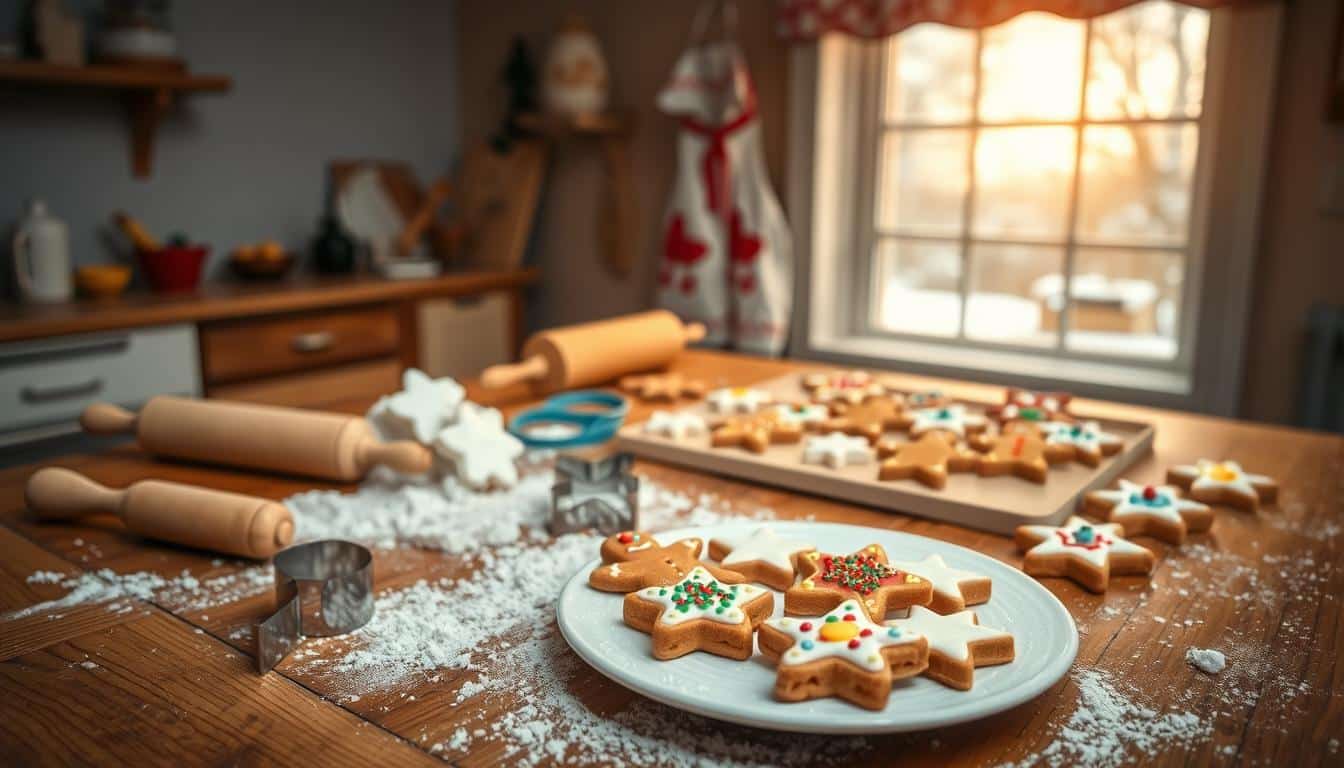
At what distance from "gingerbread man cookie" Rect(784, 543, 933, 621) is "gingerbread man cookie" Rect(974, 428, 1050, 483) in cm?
39

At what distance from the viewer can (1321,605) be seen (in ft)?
2.68

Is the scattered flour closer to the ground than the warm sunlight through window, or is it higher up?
closer to the ground

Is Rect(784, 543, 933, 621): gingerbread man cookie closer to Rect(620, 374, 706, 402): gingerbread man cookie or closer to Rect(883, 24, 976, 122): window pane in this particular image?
Rect(620, 374, 706, 402): gingerbread man cookie

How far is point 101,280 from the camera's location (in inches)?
99.3

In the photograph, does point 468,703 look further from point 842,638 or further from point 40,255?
point 40,255

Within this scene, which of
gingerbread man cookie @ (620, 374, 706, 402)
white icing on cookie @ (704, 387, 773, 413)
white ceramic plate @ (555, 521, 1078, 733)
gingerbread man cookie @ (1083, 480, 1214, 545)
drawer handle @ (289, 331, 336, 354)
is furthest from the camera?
drawer handle @ (289, 331, 336, 354)

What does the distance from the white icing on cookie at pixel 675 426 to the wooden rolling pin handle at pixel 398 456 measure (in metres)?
0.30

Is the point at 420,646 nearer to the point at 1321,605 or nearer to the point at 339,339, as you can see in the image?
the point at 1321,605

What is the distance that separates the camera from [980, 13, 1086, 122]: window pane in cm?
242

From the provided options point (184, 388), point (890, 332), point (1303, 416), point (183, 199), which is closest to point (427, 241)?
point (183, 199)

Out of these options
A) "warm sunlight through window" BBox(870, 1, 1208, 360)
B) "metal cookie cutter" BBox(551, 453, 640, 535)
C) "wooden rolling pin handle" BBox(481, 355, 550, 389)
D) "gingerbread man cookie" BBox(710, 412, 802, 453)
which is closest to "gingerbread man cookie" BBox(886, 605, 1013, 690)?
"metal cookie cutter" BBox(551, 453, 640, 535)

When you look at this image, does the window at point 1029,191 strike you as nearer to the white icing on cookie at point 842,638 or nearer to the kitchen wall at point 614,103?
the kitchen wall at point 614,103

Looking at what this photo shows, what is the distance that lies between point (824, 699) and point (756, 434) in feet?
1.91

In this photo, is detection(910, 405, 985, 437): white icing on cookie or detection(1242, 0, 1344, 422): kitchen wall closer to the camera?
detection(910, 405, 985, 437): white icing on cookie
